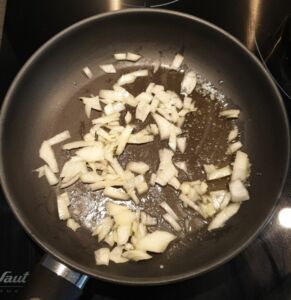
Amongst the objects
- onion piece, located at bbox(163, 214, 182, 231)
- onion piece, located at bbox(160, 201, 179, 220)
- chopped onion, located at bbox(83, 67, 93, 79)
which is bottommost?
onion piece, located at bbox(163, 214, 182, 231)

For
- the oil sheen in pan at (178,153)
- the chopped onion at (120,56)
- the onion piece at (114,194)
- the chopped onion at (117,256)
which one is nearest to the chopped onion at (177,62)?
the oil sheen in pan at (178,153)

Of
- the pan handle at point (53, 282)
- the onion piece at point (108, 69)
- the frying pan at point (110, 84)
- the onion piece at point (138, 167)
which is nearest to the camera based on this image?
the pan handle at point (53, 282)

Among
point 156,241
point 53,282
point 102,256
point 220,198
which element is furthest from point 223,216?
point 53,282

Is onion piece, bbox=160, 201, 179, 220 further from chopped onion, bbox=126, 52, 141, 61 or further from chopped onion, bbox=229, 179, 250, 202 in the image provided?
chopped onion, bbox=126, 52, 141, 61

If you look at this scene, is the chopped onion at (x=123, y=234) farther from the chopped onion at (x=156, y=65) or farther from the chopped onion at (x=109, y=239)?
the chopped onion at (x=156, y=65)

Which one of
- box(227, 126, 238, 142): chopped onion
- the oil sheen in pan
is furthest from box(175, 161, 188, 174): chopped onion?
box(227, 126, 238, 142): chopped onion

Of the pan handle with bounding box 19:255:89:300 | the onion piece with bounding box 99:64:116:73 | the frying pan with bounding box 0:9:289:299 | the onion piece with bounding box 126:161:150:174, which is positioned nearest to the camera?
the pan handle with bounding box 19:255:89:300
